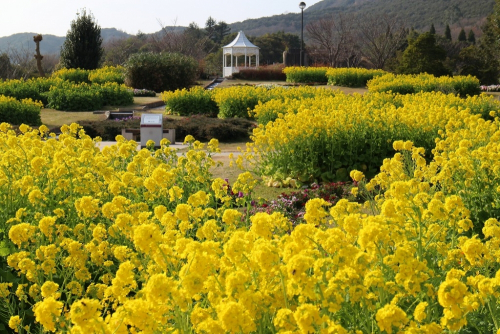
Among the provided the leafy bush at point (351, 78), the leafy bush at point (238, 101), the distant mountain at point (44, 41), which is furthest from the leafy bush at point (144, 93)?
the distant mountain at point (44, 41)

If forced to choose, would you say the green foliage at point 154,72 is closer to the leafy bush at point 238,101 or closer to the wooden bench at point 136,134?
the leafy bush at point 238,101

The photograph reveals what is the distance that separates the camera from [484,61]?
3366 centimetres

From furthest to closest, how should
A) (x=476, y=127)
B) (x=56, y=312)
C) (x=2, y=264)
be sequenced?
(x=476, y=127) → (x=2, y=264) → (x=56, y=312)

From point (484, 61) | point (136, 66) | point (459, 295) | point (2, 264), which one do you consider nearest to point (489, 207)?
point (459, 295)

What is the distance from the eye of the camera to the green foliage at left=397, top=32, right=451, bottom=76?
2675 centimetres

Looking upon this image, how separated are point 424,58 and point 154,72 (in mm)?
12635

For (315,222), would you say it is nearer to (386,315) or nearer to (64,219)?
(386,315)

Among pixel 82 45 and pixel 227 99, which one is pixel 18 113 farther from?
pixel 82 45

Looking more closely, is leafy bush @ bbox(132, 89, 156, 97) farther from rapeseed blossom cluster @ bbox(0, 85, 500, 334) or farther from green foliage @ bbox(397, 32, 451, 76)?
rapeseed blossom cluster @ bbox(0, 85, 500, 334)

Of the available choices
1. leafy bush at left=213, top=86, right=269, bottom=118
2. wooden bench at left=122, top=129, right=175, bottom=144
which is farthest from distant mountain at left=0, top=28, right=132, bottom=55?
wooden bench at left=122, top=129, right=175, bottom=144

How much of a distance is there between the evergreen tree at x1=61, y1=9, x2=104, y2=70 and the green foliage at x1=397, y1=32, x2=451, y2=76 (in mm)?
15497

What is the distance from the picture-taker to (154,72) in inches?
997

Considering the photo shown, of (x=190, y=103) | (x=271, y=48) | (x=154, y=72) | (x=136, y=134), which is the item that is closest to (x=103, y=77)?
(x=154, y=72)

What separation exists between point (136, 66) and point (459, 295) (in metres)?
24.6
